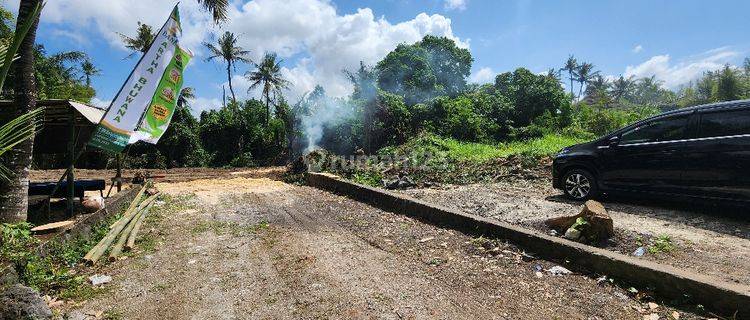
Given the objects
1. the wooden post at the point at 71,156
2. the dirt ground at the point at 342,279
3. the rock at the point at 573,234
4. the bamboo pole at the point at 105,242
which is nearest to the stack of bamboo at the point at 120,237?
the bamboo pole at the point at 105,242

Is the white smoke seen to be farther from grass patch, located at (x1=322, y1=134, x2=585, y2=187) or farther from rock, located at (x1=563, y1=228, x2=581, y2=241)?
rock, located at (x1=563, y1=228, x2=581, y2=241)

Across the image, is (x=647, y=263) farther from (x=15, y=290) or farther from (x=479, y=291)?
(x=15, y=290)

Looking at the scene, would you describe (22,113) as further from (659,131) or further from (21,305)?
(659,131)

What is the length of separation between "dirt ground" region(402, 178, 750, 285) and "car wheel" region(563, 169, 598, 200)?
22 centimetres

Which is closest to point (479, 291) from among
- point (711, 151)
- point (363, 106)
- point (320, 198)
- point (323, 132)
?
point (711, 151)

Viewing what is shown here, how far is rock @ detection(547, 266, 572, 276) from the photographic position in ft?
13.3

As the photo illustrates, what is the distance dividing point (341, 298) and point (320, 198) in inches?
249

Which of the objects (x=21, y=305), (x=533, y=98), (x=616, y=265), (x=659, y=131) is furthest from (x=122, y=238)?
(x=533, y=98)

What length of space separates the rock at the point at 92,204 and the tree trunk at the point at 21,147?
170 centimetres

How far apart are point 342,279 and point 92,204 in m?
5.82

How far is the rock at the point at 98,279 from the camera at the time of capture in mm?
4080

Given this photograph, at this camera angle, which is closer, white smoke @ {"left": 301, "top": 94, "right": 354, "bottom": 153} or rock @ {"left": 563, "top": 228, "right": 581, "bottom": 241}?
rock @ {"left": 563, "top": 228, "right": 581, "bottom": 241}

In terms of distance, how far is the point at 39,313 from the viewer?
3150 millimetres

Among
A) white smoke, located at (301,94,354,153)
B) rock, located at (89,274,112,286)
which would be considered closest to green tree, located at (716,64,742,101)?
white smoke, located at (301,94,354,153)
